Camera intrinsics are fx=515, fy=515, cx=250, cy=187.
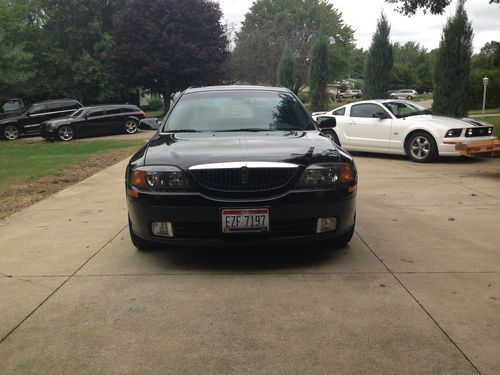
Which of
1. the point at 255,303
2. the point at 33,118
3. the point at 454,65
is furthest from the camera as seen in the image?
the point at 33,118

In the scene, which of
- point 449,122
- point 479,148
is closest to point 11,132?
point 449,122

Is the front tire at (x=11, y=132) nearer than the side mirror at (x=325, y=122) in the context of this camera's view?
No

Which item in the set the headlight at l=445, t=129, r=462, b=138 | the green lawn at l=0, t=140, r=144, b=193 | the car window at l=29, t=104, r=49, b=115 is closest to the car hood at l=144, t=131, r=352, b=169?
the green lawn at l=0, t=140, r=144, b=193

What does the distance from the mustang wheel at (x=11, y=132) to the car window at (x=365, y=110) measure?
49.9ft

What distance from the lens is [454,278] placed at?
3949 millimetres

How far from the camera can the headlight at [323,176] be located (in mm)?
3969

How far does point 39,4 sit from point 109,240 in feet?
124

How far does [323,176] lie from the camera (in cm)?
403

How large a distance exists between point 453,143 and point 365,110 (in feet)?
7.57

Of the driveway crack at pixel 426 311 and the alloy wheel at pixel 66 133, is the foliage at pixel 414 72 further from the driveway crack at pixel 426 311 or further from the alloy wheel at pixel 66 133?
the driveway crack at pixel 426 311

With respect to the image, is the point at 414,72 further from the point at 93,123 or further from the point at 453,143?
the point at 453,143

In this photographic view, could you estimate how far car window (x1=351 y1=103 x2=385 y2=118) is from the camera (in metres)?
11.5

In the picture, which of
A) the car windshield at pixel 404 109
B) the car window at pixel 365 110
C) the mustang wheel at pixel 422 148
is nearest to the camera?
the mustang wheel at pixel 422 148

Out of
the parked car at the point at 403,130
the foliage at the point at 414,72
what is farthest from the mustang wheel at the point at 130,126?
the foliage at the point at 414,72
